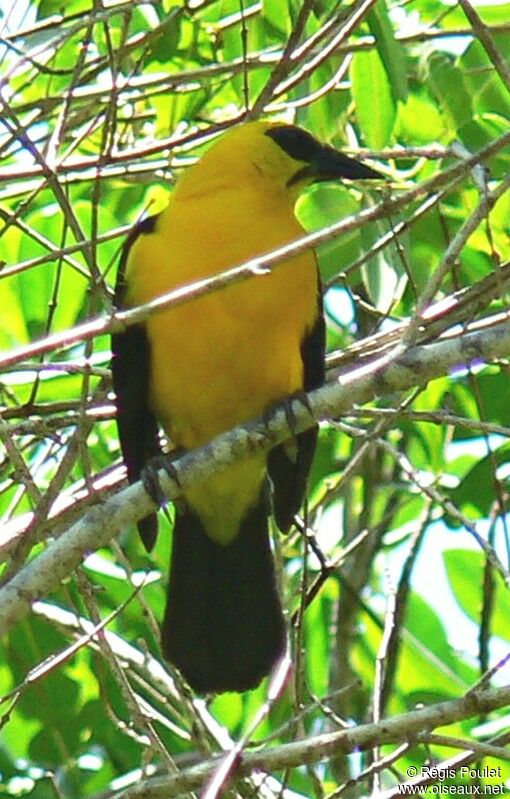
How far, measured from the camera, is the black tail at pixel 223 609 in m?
4.64

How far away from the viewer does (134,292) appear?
446 cm

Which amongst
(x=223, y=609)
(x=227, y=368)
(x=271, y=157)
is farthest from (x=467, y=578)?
(x=271, y=157)

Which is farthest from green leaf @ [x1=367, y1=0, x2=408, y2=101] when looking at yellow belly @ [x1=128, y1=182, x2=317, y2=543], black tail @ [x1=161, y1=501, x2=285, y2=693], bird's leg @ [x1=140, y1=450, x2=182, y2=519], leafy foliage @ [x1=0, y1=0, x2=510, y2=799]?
black tail @ [x1=161, y1=501, x2=285, y2=693]

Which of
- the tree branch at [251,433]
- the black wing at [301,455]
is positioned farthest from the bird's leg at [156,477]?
the black wing at [301,455]

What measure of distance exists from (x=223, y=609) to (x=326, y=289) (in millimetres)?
1084

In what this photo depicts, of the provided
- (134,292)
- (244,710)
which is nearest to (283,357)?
(134,292)

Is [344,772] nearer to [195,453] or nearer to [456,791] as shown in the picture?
[456,791]

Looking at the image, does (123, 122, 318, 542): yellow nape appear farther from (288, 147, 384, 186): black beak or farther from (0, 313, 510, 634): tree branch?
(0, 313, 510, 634): tree branch

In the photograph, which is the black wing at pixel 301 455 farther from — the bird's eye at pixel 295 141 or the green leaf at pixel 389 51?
the green leaf at pixel 389 51

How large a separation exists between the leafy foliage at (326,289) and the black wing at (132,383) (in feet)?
0.30

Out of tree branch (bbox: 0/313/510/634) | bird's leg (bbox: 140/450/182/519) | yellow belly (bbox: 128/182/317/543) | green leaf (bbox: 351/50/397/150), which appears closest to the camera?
tree branch (bbox: 0/313/510/634)

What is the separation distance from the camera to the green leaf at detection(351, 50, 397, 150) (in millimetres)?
4203

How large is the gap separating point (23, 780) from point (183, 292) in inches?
88.2

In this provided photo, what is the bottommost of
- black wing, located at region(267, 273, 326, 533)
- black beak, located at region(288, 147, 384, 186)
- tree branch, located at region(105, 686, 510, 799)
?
tree branch, located at region(105, 686, 510, 799)
